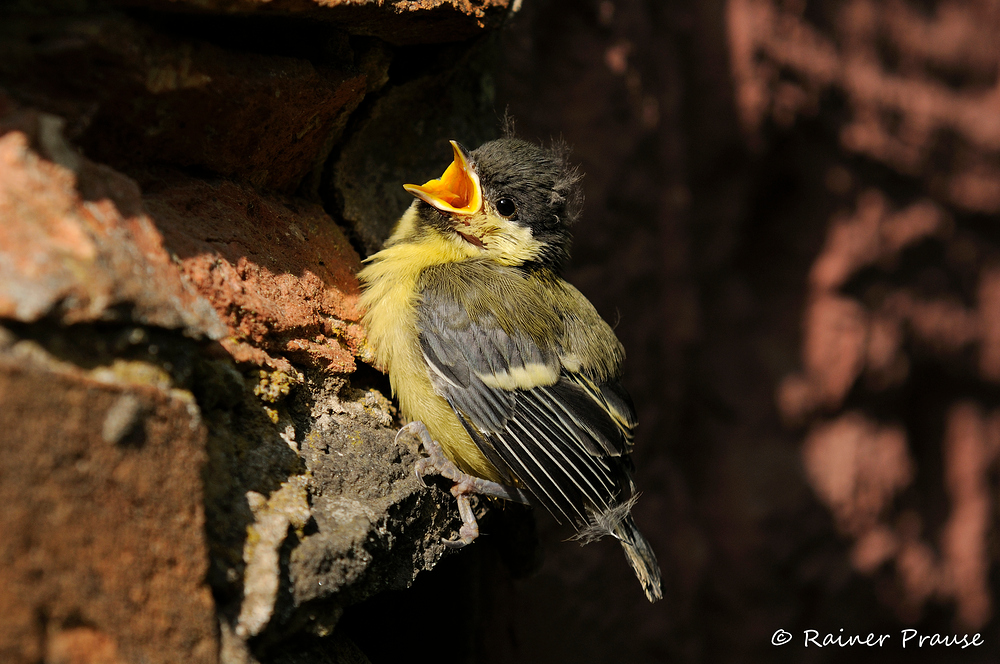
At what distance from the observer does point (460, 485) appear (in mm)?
1805

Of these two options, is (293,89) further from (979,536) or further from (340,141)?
(979,536)

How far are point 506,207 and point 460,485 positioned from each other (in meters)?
0.83

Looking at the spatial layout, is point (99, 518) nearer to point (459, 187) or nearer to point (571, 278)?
point (459, 187)

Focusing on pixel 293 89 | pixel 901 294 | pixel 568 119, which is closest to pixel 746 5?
pixel 568 119

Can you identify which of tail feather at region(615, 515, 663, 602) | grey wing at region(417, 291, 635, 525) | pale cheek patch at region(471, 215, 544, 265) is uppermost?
pale cheek patch at region(471, 215, 544, 265)

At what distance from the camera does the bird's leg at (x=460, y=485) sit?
1.74m

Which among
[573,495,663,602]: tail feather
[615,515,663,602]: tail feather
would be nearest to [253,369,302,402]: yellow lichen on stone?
[573,495,663,602]: tail feather

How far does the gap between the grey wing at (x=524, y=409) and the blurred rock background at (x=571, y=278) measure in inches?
7.3

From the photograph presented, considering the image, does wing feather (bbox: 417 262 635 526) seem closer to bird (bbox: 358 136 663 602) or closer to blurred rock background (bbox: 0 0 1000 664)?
bird (bbox: 358 136 663 602)

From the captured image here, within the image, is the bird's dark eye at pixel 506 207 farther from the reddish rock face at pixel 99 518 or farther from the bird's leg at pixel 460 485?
the reddish rock face at pixel 99 518

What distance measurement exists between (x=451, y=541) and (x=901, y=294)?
2.50 meters

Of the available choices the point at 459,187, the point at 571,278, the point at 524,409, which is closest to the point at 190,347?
the point at 524,409

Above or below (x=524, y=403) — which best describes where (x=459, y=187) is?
above

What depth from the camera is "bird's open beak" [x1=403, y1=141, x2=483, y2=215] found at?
6.68 ft
